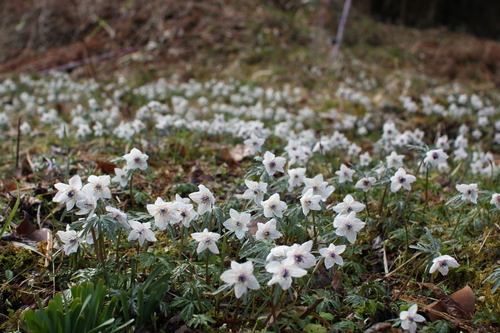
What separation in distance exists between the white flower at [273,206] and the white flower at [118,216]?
2.28 ft

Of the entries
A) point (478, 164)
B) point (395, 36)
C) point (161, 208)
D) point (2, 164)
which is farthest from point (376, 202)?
point (395, 36)

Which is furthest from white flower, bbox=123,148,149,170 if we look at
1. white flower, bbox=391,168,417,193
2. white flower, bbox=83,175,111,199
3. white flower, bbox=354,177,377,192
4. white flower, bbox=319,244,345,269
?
white flower, bbox=391,168,417,193

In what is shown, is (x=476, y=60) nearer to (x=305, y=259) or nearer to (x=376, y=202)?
(x=376, y=202)

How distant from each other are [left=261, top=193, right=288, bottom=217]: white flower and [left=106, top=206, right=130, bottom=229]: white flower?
0.69 meters

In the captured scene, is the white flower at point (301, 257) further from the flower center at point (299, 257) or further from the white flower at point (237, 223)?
the white flower at point (237, 223)

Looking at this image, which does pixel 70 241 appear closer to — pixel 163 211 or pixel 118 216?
pixel 118 216

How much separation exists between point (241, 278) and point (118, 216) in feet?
2.27

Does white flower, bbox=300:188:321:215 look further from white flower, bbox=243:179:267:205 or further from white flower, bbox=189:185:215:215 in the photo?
white flower, bbox=189:185:215:215

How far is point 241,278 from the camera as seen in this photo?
1657mm

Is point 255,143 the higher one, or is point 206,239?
point 255,143

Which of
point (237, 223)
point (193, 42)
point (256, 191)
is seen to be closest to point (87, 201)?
point (237, 223)

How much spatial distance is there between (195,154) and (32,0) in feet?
41.2

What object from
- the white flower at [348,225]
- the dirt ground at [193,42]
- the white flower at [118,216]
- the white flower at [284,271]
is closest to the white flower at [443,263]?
the white flower at [348,225]

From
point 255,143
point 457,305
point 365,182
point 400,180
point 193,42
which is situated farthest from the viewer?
point 193,42
